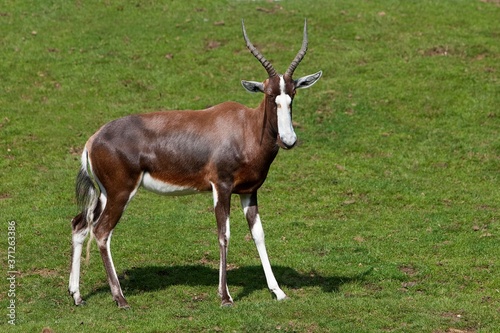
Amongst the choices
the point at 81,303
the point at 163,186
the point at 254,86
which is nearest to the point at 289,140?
the point at 254,86

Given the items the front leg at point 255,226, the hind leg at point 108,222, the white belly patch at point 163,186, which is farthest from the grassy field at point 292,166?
the white belly patch at point 163,186

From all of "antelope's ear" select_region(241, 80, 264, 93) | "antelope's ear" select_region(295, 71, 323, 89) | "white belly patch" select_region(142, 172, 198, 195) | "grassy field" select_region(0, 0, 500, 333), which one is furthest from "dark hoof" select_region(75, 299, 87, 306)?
"antelope's ear" select_region(295, 71, 323, 89)

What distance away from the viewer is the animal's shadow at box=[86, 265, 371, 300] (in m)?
13.9

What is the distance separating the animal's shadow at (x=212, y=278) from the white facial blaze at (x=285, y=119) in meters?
2.61

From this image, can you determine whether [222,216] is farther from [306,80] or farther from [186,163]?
[306,80]

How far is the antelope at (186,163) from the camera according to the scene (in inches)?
515

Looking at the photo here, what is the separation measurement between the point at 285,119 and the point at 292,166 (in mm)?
8158

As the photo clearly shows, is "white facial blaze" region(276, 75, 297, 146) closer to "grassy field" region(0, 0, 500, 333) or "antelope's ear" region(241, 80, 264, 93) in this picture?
"antelope's ear" region(241, 80, 264, 93)

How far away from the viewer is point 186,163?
13.4 metres

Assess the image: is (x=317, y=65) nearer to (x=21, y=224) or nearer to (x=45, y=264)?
(x=21, y=224)

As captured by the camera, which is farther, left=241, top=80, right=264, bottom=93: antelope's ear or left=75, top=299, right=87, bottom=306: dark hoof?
left=75, top=299, right=87, bottom=306: dark hoof

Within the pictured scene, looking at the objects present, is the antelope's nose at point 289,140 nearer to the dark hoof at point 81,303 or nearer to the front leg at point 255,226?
the front leg at point 255,226

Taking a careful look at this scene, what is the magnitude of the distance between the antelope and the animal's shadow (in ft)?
2.79

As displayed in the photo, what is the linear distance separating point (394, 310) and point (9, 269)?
6.33 meters
